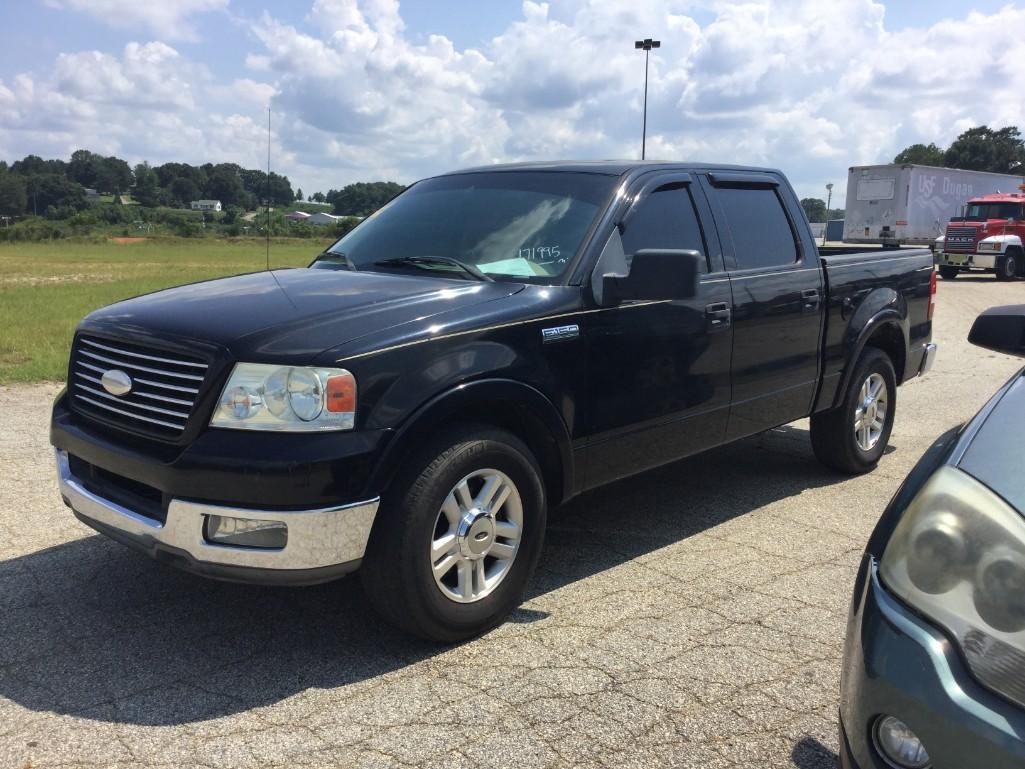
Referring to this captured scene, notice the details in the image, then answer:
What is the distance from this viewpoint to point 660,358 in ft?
14.0

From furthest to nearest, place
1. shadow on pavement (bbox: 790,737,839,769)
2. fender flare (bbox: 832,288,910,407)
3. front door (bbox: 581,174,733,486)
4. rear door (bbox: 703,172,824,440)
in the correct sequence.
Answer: fender flare (bbox: 832,288,910,407) → rear door (bbox: 703,172,824,440) → front door (bbox: 581,174,733,486) → shadow on pavement (bbox: 790,737,839,769)

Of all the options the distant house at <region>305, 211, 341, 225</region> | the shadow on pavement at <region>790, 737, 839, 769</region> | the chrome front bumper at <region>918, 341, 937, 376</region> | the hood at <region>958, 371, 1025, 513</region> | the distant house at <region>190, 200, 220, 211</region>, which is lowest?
the shadow on pavement at <region>790, 737, 839, 769</region>

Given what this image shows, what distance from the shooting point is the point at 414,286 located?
3.83m

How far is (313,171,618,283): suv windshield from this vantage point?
162 inches

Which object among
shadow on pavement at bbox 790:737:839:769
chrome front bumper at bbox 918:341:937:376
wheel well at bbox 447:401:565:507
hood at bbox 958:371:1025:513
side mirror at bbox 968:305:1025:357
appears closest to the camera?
hood at bbox 958:371:1025:513

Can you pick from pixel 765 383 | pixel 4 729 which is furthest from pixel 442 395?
pixel 765 383

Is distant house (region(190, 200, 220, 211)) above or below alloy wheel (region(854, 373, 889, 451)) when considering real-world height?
Result: above

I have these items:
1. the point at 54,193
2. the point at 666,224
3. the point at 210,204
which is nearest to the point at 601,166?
the point at 666,224

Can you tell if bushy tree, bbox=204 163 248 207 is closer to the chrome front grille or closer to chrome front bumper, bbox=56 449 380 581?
the chrome front grille

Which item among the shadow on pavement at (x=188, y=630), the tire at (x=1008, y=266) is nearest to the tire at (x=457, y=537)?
the shadow on pavement at (x=188, y=630)

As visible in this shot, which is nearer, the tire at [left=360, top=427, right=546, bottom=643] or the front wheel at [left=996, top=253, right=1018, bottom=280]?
the tire at [left=360, top=427, right=546, bottom=643]

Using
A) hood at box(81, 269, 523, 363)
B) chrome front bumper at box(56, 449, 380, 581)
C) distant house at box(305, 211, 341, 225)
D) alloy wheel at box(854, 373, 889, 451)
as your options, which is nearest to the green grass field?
distant house at box(305, 211, 341, 225)

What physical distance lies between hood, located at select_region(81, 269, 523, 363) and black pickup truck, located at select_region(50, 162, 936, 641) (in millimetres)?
15

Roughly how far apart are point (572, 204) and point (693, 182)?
34.3 inches
